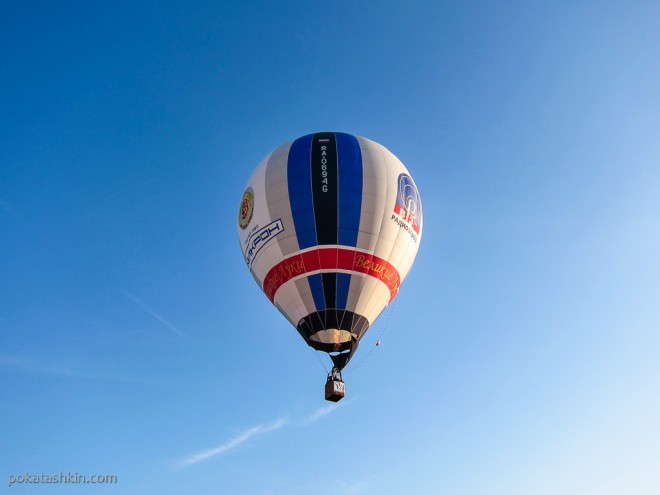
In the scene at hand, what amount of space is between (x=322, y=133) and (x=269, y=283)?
22.1 feet

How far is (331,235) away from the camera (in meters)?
22.7

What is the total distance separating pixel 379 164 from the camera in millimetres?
24625

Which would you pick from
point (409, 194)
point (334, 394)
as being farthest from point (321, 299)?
point (409, 194)

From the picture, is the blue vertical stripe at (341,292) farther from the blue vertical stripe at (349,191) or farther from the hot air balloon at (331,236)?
the blue vertical stripe at (349,191)

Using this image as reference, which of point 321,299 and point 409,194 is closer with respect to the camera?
point 321,299

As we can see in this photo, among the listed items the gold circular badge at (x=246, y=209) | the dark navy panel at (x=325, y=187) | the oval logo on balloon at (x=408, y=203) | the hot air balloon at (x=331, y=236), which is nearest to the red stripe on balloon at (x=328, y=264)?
the hot air balloon at (x=331, y=236)

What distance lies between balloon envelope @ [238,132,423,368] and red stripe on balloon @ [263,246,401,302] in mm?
37

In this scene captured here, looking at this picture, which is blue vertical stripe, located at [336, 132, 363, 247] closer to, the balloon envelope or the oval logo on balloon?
the balloon envelope

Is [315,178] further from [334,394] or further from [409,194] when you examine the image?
[334,394]

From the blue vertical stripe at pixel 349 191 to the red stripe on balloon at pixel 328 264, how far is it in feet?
1.70

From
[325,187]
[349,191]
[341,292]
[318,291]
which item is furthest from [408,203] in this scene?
[318,291]

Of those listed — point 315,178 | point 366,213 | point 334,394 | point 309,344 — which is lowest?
point 334,394

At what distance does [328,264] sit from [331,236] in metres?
1.05

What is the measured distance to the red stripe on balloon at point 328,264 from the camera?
22.5m
